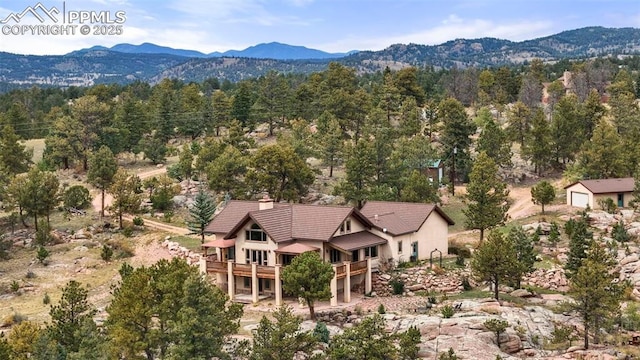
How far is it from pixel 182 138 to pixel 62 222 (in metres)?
38.0

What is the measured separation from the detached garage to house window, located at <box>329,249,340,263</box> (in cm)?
2815

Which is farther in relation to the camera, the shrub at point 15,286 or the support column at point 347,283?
the shrub at point 15,286

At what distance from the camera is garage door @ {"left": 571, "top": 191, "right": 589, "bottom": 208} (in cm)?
6312

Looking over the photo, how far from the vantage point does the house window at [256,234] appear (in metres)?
44.9

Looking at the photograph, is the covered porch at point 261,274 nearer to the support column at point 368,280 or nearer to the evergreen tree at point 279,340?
the support column at point 368,280

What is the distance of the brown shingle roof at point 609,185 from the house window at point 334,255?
2816 cm

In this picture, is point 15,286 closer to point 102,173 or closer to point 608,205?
point 102,173

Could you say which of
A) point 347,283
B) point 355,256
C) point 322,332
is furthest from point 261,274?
point 322,332

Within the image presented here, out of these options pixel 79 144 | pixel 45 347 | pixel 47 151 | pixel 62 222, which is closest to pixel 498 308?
pixel 45 347

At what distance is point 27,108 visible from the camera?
440 feet

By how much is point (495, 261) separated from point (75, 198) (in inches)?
1638

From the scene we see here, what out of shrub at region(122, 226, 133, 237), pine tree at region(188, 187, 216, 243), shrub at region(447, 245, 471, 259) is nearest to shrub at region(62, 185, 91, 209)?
shrub at region(122, 226, 133, 237)

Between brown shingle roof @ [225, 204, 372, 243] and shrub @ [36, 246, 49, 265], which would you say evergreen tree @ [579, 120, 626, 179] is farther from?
shrub @ [36, 246, 49, 265]

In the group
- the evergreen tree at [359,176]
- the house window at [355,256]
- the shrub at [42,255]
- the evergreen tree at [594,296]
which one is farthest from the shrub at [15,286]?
the evergreen tree at [594,296]
